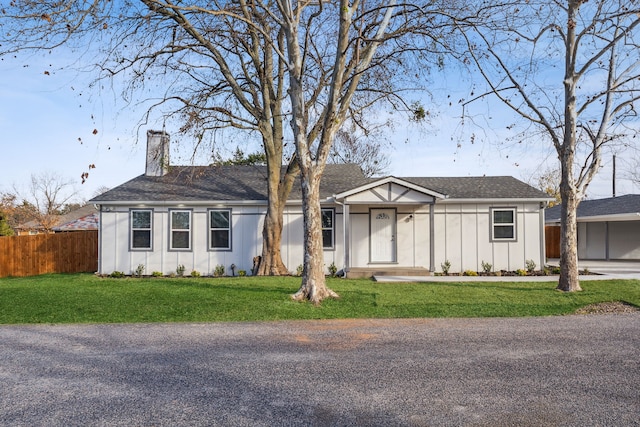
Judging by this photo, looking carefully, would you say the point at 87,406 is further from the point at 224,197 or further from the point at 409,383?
the point at 224,197

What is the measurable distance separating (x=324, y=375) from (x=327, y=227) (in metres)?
12.4

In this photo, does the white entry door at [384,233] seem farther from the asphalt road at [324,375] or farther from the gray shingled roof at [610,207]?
the gray shingled roof at [610,207]

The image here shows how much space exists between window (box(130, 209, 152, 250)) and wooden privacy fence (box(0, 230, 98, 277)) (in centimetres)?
465

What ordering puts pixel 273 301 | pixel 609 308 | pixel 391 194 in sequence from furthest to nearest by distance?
pixel 391 194, pixel 273 301, pixel 609 308

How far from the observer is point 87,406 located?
16.0 feet

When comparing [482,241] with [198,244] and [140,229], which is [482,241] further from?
[140,229]

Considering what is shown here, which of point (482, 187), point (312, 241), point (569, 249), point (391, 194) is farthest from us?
point (482, 187)

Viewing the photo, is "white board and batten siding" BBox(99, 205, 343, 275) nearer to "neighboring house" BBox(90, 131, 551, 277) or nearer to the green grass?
"neighboring house" BBox(90, 131, 551, 277)

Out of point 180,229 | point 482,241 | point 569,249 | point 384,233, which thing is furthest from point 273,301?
point 482,241

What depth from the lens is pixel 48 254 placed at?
21.0m

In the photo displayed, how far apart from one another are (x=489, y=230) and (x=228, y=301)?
10.5 meters

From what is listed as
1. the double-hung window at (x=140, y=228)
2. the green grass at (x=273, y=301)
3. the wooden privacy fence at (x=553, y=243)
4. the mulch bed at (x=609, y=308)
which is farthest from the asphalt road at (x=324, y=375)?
the wooden privacy fence at (x=553, y=243)

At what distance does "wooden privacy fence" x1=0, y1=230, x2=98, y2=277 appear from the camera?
20219mm

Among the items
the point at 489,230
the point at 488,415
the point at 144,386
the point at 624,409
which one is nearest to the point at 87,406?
the point at 144,386
